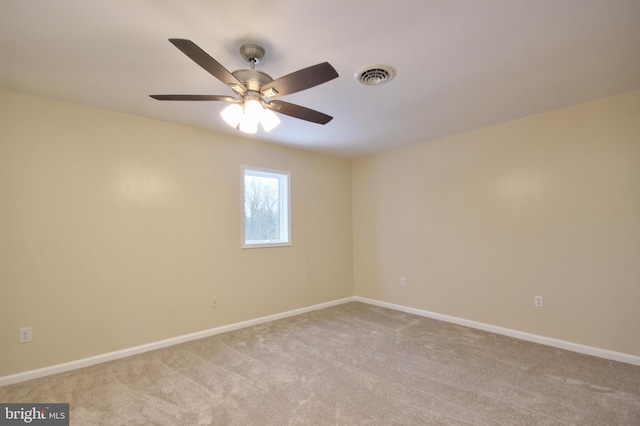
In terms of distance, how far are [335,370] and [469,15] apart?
2.69 metres

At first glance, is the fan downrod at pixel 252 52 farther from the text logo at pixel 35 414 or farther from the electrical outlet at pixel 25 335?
the electrical outlet at pixel 25 335

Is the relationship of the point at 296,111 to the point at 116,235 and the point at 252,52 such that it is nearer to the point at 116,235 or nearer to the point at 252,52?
the point at 252,52

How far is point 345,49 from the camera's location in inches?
79.3

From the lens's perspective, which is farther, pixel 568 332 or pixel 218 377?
pixel 568 332

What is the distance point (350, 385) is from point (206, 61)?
2370 mm

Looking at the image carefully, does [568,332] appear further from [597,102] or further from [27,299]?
[27,299]

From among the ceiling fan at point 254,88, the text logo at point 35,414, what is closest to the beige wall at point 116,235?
the text logo at point 35,414

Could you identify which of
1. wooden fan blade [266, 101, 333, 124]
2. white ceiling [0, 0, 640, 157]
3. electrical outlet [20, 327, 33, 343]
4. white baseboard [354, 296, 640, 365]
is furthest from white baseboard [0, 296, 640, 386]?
wooden fan blade [266, 101, 333, 124]

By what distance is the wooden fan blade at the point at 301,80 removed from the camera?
1.54m

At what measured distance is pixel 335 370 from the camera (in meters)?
2.62

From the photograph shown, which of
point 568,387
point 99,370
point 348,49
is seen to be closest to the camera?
point 348,49

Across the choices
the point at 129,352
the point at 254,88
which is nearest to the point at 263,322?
the point at 129,352

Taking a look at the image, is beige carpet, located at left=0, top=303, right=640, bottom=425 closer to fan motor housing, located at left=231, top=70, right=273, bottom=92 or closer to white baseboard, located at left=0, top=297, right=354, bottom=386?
white baseboard, located at left=0, top=297, right=354, bottom=386

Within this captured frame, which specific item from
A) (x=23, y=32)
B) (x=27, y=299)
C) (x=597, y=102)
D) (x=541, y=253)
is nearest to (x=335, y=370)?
(x=541, y=253)
